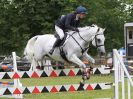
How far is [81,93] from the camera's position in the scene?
44.1 feet

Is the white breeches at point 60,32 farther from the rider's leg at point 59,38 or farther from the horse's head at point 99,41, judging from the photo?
the horse's head at point 99,41

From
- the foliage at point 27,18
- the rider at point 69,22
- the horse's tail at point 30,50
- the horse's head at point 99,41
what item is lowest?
the foliage at point 27,18

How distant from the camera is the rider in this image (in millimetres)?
9395

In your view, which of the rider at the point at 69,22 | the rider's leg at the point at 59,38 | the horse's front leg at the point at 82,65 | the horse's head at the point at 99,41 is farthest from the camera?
the rider's leg at the point at 59,38

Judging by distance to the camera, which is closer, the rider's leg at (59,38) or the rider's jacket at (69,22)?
the rider's jacket at (69,22)

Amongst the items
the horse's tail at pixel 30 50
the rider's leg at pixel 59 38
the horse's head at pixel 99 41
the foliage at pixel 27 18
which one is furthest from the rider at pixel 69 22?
the foliage at pixel 27 18

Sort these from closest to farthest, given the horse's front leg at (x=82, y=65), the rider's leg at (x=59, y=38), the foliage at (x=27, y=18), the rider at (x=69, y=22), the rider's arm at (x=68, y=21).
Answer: the horse's front leg at (x=82, y=65)
the rider at (x=69, y=22)
the rider's arm at (x=68, y=21)
the rider's leg at (x=59, y=38)
the foliage at (x=27, y=18)

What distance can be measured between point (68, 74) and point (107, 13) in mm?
29795

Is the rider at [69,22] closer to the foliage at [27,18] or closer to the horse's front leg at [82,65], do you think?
the horse's front leg at [82,65]

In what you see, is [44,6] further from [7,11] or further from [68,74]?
[68,74]

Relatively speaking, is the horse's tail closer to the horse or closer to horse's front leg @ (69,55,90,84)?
the horse

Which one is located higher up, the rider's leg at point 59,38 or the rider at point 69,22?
the rider at point 69,22

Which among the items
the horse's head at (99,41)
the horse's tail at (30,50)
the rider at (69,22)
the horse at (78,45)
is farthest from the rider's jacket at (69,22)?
the horse's tail at (30,50)

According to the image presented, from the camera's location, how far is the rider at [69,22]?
30.8 ft
